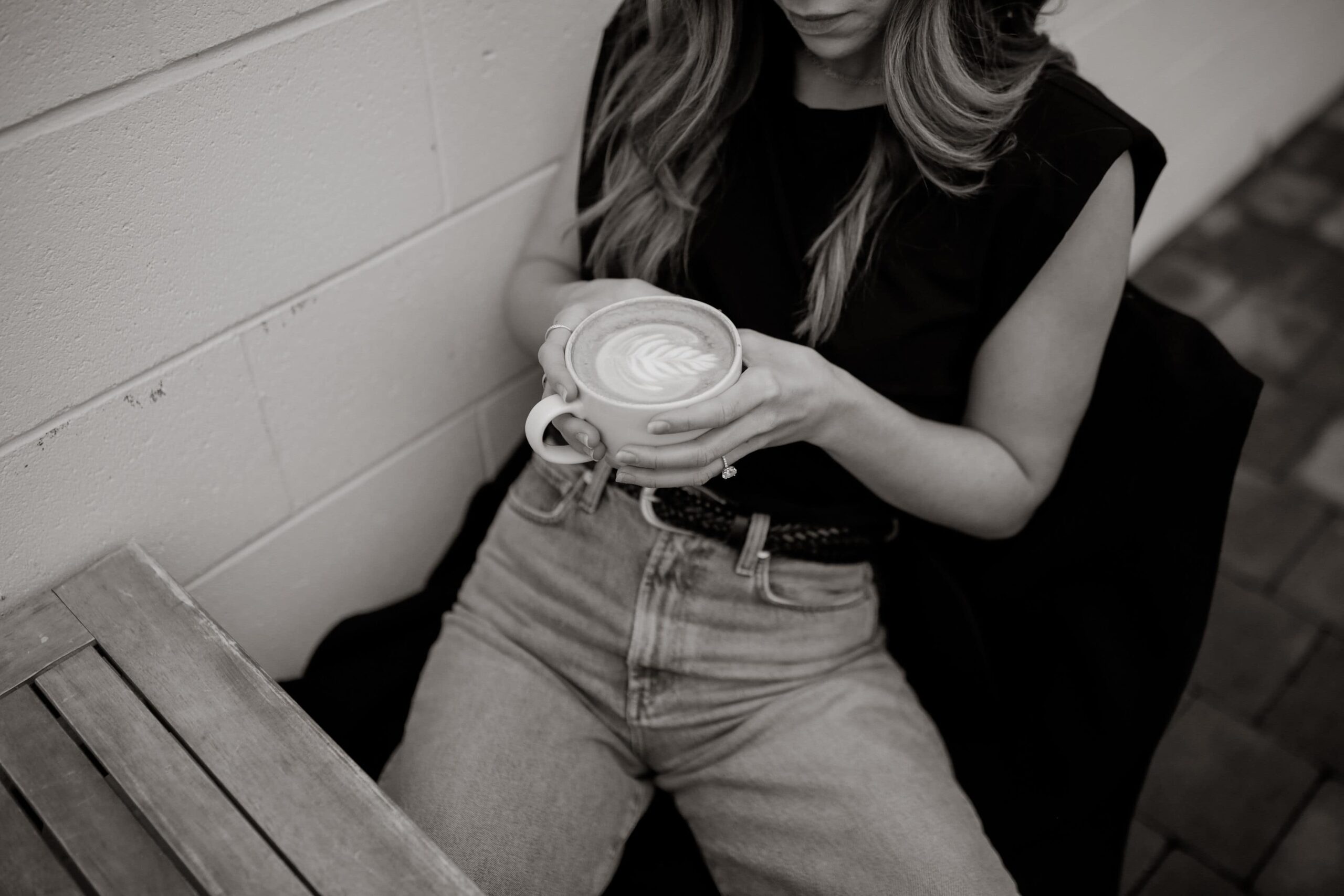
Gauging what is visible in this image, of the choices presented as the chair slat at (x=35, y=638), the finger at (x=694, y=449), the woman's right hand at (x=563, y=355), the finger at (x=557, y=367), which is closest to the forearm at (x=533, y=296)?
the woman's right hand at (x=563, y=355)

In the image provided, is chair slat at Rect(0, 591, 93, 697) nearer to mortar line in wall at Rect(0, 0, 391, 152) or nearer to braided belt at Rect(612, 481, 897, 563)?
mortar line in wall at Rect(0, 0, 391, 152)

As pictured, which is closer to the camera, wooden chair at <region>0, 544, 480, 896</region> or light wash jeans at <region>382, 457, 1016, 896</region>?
wooden chair at <region>0, 544, 480, 896</region>

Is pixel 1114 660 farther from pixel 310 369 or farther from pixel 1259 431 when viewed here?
pixel 1259 431

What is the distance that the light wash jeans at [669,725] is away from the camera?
1.09 metres

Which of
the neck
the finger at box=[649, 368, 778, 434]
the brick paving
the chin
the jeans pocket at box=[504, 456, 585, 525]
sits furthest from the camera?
the brick paving

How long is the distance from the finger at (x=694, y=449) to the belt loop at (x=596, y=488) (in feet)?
1.13

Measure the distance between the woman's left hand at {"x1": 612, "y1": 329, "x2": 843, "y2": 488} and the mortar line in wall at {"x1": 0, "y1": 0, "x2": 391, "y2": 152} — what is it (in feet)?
1.95

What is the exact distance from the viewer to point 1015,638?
1.32 metres

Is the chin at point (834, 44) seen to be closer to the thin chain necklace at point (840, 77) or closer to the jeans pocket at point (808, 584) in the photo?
the thin chain necklace at point (840, 77)

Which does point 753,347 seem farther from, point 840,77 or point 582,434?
point 840,77

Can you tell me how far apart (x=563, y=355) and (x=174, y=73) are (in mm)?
498

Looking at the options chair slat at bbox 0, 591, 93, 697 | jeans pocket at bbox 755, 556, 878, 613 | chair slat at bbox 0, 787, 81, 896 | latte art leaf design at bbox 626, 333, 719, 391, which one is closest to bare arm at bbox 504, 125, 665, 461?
latte art leaf design at bbox 626, 333, 719, 391

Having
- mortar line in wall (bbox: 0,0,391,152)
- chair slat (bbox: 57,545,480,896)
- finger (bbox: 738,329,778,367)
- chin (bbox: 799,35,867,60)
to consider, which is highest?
chin (bbox: 799,35,867,60)

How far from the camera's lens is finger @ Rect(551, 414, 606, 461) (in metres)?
0.89
